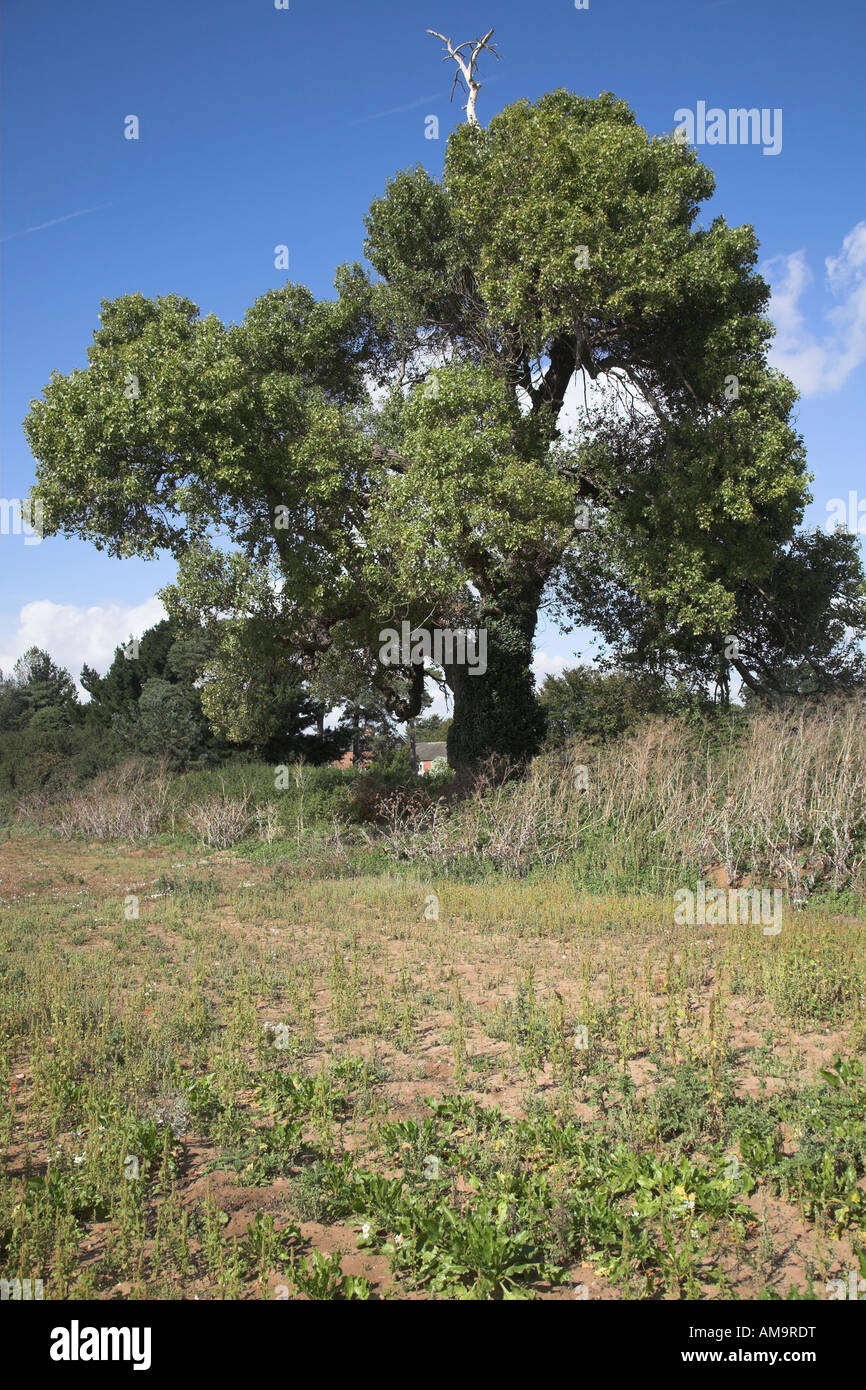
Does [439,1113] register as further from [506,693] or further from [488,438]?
[506,693]

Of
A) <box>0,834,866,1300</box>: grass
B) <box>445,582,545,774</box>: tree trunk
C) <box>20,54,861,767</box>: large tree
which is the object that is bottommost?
<box>0,834,866,1300</box>: grass

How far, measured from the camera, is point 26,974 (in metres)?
7.83

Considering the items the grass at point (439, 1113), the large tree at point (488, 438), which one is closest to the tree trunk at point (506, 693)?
the large tree at point (488, 438)

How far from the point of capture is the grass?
362 centimetres

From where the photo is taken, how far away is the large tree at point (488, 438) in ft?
46.1

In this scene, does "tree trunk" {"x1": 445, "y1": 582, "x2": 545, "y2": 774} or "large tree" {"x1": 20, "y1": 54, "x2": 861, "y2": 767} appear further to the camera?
"tree trunk" {"x1": 445, "y1": 582, "x2": 545, "y2": 774}

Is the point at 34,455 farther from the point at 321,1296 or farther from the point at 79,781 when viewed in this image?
the point at 321,1296

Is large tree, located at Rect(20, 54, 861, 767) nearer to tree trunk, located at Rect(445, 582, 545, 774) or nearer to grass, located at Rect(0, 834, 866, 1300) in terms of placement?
tree trunk, located at Rect(445, 582, 545, 774)

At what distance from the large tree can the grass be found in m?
7.40

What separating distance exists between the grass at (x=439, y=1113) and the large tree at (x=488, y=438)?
24.3ft

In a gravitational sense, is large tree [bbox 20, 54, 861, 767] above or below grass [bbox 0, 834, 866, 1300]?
above

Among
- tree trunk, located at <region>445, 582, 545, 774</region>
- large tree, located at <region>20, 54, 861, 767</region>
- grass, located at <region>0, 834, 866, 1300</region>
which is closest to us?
grass, located at <region>0, 834, 866, 1300</region>

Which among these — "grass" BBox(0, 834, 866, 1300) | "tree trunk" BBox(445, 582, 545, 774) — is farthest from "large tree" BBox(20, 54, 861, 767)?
"grass" BBox(0, 834, 866, 1300)
